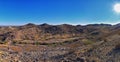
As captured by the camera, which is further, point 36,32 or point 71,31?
point 71,31

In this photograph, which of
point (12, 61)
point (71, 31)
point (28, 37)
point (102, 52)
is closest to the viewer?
point (102, 52)

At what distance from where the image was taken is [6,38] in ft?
235

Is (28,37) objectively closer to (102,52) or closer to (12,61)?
(12,61)

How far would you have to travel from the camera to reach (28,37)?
79125mm

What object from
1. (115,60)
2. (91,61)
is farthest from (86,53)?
(115,60)

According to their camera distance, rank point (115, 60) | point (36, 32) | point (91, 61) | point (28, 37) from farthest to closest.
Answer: point (36, 32), point (28, 37), point (91, 61), point (115, 60)

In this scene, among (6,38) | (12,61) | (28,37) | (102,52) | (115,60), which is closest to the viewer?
(115,60)

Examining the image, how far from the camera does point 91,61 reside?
25.1 metres

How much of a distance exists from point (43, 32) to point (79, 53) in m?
61.2

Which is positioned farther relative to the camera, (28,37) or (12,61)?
(28,37)

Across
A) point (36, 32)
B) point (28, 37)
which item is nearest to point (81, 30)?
point (36, 32)

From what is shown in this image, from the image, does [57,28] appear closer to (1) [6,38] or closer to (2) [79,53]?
(1) [6,38]

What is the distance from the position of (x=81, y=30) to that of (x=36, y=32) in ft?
60.2

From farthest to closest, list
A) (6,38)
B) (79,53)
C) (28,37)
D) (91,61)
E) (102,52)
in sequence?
(28,37)
(6,38)
(79,53)
(102,52)
(91,61)
